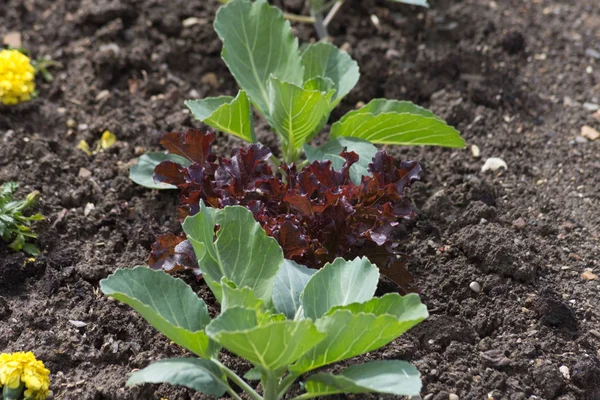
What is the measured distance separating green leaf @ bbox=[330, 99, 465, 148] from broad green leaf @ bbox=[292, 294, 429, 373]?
0.97m

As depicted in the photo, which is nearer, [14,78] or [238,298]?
[238,298]

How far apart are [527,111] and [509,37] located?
52cm

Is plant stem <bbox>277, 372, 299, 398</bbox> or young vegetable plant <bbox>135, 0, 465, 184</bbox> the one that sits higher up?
young vegetable plant <bbox>135, 0, 465, 184</bbox>

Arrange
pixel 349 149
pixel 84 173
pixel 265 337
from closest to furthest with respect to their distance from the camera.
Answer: pixel 265 337, pixel 349 149, pixel 84 173

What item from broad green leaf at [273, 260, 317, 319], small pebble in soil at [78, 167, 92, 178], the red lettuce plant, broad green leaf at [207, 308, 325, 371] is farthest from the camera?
small pebble in soil at [78, 167, 92, 178]

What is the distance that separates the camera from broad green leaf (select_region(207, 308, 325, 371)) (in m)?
1.97

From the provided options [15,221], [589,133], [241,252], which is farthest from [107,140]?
[589,133]

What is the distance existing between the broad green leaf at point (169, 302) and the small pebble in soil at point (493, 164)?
64.3 inches

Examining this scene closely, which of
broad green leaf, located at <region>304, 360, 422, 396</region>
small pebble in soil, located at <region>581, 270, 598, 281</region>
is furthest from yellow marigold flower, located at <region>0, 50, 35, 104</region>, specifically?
small pebble in soil, located at <region>581, 270, 598, 281</region>

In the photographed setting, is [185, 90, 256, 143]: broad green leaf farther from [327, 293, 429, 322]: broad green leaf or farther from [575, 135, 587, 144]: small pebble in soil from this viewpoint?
[575, 135, 587, 144]: small pebble in soil

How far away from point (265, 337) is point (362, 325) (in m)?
0.27

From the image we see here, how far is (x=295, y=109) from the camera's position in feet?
9.29

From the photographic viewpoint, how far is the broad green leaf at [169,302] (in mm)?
2188

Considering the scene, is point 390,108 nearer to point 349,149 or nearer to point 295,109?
point 349,149
